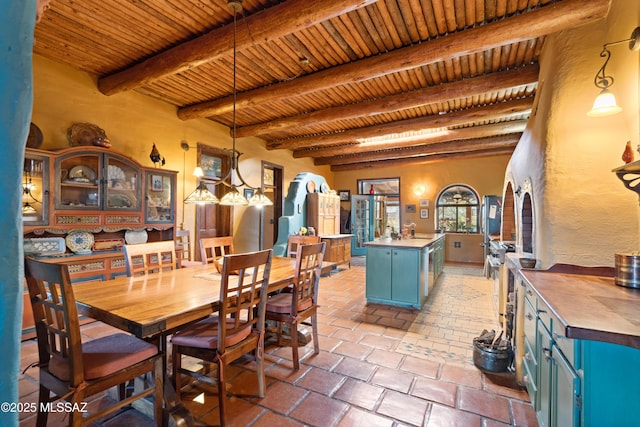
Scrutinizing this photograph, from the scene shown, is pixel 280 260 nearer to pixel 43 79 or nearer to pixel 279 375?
pixel 279 375

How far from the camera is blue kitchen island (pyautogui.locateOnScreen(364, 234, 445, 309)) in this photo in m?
3.87

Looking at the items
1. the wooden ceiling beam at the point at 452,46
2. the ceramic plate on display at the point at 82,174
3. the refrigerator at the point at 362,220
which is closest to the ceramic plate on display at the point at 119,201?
the ceramic plate on display at the point at 82,174

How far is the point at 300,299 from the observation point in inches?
99.8

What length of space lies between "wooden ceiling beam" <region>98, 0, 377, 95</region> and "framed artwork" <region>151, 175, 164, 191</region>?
118cm

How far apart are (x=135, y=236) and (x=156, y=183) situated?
791 mm

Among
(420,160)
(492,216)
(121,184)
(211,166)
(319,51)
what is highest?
(319,51)

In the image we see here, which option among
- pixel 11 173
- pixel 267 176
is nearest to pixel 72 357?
pixel 11 173

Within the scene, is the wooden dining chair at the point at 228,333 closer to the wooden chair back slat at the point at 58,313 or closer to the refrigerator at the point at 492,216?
the wooden chair back slat at the point at 58,313

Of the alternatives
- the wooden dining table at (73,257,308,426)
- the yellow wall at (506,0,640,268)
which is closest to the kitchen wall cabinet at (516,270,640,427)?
the yellow wall at (506,0,640,268)

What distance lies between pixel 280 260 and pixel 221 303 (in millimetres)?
1532

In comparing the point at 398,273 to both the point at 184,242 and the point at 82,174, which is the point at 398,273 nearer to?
the point at 184,242

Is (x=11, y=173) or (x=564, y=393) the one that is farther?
(x=564, y=393)

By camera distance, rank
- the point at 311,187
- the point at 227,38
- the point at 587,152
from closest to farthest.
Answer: the point at 587,152, the point at 227,38, the point at 311,187

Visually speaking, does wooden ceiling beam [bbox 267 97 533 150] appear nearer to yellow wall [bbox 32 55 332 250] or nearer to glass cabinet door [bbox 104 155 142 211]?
yellow wall [bbox 32 55 332 250]
